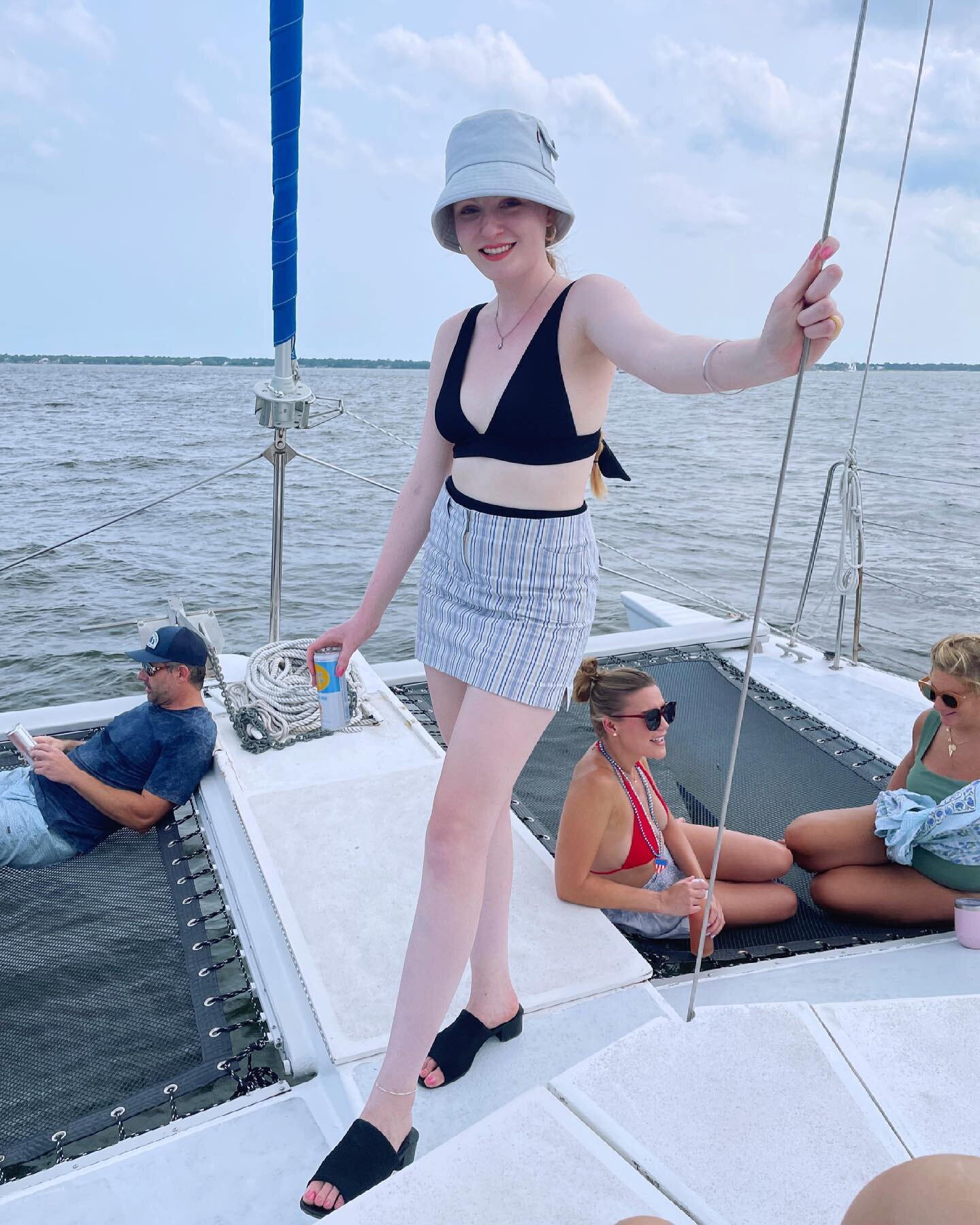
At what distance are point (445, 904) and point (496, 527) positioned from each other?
0.59 m

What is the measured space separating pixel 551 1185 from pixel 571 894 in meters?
1.05

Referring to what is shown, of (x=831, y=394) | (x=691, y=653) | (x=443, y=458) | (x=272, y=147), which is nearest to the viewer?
(x=443, y=458)

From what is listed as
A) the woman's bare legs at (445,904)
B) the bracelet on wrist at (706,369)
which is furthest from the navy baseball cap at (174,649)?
the bracelet on wrist at (706,369)

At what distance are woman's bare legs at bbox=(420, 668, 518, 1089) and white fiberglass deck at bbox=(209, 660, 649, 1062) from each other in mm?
Result: 152

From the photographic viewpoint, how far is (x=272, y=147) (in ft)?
9.32

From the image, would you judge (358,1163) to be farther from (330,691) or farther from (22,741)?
(22,741)

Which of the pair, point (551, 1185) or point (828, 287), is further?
point (551, 1185)

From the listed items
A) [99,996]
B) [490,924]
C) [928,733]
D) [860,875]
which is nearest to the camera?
[490,924]

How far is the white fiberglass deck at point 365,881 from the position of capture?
196cm

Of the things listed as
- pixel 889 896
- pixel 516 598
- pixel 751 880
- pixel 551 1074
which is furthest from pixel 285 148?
pixel 889 896

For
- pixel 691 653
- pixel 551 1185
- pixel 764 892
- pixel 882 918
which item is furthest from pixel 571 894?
pixel 691 653

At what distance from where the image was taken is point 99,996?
2.09 metres

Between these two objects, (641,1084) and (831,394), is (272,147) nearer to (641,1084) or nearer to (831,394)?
(641,1084)

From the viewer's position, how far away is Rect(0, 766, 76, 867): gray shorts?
257cm
